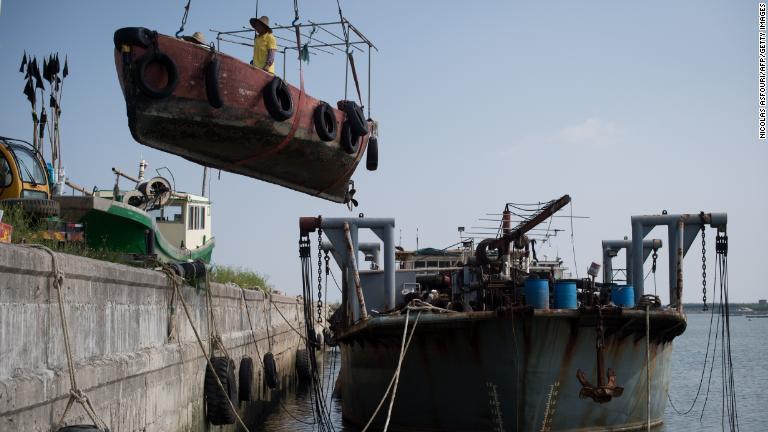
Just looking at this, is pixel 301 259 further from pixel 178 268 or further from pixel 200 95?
pixel 200 95

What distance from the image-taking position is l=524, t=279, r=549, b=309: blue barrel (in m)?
15.2

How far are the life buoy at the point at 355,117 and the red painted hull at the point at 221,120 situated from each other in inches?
42.0

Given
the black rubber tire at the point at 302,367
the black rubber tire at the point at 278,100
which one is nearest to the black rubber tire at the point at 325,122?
the black rubber tire at the point at 278,100

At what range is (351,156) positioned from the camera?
→ 14820 millimetres

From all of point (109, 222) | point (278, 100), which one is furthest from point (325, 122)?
point (109, 222)

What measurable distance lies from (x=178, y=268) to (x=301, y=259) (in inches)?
160

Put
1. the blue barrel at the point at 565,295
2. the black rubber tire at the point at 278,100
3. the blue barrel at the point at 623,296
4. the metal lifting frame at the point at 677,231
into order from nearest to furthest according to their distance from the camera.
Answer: the black rubber tire at the point at 278,100, the blue barrel at the point at 565,295, the blue barrel at the point at 623,296, the metal lifting frame at the point at 677,231

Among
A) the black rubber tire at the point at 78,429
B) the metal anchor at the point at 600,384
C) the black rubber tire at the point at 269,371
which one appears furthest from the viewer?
the black rubber tire at the point at 269,371

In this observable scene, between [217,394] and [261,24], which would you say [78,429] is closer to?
[217,394]

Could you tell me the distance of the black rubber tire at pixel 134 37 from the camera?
11.6 m

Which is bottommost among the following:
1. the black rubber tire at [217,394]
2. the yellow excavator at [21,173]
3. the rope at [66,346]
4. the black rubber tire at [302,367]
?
the black rubber tire at [302,367]

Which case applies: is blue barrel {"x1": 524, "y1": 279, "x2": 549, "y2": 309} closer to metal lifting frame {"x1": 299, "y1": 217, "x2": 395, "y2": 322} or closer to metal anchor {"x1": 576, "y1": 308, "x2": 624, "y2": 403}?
metal anchor {"x1": 576, "y1": 308, "x2": 624, "y2": 403}

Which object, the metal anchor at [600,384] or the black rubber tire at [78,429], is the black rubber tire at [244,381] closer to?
the metal anchor at [600,384]

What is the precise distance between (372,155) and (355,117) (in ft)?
4.68
